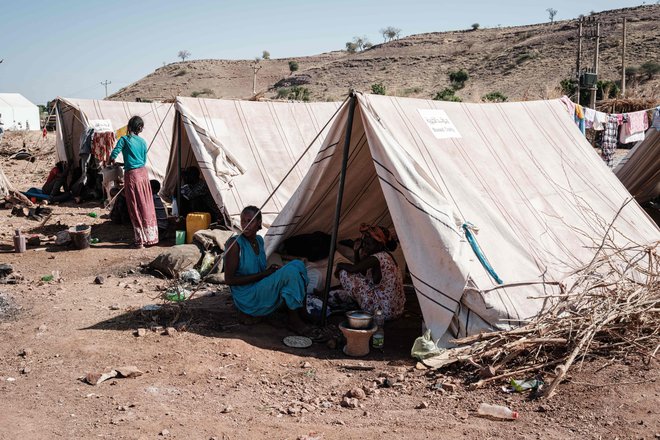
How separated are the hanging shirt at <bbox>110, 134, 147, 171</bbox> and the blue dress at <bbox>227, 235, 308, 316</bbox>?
308cm

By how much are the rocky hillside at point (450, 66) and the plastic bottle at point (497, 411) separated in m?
26.0

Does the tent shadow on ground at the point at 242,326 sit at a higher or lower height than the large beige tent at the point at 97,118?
lower

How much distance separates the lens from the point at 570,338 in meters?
3.87

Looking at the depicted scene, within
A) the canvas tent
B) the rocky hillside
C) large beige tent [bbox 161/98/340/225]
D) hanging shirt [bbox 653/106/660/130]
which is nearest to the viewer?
the canvas tent

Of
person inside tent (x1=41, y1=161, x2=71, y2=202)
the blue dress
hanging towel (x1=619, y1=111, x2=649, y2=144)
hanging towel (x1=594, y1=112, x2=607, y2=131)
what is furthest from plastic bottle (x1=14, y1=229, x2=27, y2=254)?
hanging towel (x1=619, y1=111, x2=649, y2=144)

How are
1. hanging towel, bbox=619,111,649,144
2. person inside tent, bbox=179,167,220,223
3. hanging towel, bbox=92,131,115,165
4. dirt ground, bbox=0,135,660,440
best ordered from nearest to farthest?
1. dirt ground, bbox=0,135,660,440
2. person inside tent, bbox=179,167,220,223
3. hanging towel, bbox=92,131,115,165
4. hanging towel, bbox=619,111,649,144

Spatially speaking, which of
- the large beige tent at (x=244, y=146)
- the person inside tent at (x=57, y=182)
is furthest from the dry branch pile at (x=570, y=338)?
the person inside tent at (x=57, y=182)

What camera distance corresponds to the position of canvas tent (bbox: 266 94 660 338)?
425cm

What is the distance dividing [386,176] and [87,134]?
301 inches

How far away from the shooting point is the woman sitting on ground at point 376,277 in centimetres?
469

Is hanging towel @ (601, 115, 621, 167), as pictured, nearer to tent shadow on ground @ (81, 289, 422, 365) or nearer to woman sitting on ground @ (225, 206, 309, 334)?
tent shadow on ground @ (81, 289, 422, 365)

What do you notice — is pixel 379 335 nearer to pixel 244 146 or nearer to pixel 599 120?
pixel 244 146

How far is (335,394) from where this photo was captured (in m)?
3.70

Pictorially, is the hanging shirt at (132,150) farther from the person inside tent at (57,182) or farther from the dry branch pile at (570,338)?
the dry branch pile at (570,338)
